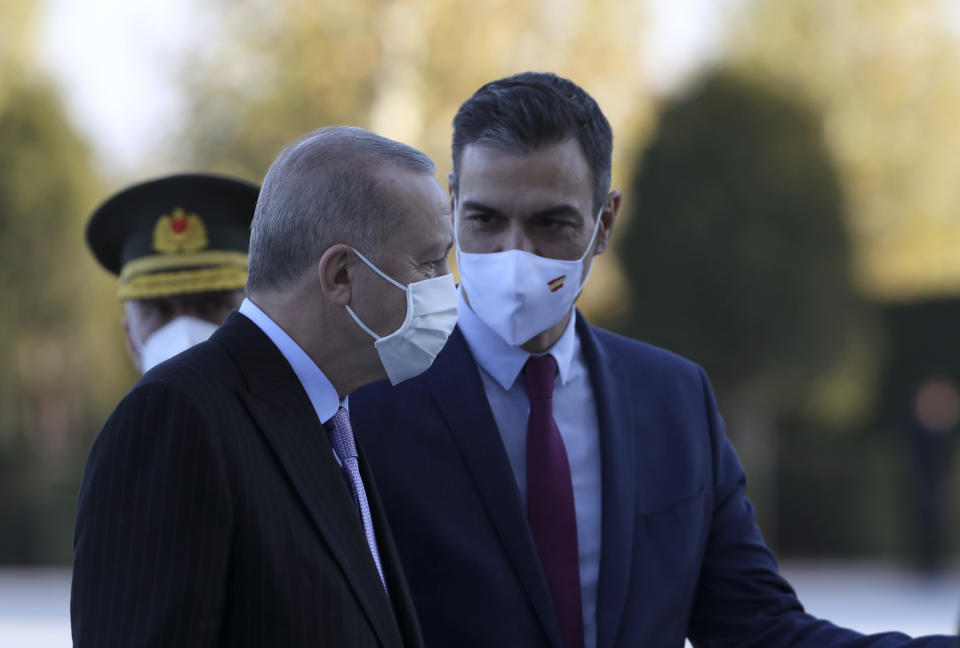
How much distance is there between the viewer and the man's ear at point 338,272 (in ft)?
6.59

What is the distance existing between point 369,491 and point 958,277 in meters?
17.7

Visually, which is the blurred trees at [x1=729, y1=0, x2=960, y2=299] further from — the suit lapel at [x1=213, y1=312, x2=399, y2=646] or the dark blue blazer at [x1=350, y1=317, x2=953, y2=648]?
the suit lapel at [x1=213, y1=312, x2=399, y2=646]

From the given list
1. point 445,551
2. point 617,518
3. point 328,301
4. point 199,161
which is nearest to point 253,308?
point 328,301

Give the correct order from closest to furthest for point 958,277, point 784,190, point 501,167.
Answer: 1. point 501,167
2. point 784,190
3. point 958,277

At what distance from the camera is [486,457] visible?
253cm

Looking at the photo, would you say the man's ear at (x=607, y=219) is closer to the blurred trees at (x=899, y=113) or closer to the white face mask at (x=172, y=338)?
the white face mask at (x=172, y=338)

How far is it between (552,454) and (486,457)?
148 mm

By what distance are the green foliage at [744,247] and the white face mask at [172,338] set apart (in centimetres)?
1031

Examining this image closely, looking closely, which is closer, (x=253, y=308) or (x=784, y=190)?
(x=253, y=308)

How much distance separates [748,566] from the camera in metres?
2.71

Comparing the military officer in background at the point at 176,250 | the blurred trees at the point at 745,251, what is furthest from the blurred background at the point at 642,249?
the military officer in background at the point at 176,250

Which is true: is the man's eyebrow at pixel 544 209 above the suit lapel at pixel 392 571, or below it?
above

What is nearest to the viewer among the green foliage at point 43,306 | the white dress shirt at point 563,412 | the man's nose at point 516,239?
the white dress shirt at point 563,412

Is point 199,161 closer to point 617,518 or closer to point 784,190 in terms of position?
point 784,190
